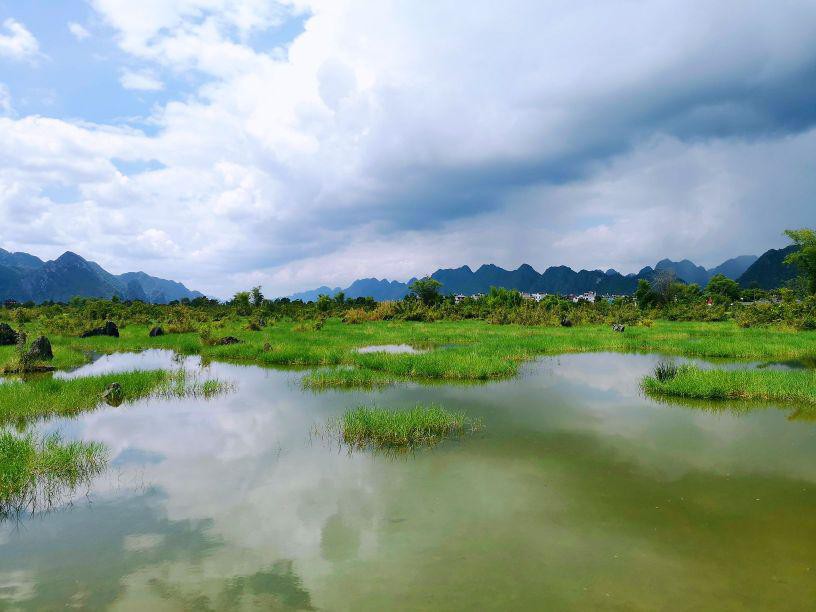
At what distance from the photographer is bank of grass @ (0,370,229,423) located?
455 inches

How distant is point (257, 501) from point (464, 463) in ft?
12.2

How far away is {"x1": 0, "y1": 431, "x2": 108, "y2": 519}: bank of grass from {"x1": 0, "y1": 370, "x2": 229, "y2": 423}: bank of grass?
11.0 feet

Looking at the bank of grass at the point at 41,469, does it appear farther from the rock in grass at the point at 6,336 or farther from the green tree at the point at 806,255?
the green tree at the point at 806,255

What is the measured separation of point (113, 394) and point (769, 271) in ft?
677

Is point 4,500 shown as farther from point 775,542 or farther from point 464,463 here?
point 775,542

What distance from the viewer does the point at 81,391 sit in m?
13.1

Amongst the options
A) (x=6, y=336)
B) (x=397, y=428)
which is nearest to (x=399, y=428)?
(x=397, y=428)

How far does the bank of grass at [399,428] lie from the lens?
30.5ft

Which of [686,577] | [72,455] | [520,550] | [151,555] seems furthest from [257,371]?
[686,577]

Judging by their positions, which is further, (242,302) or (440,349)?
(242,302)

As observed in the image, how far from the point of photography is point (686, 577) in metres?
4.75

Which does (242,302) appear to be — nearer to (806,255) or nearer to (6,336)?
(6,336)

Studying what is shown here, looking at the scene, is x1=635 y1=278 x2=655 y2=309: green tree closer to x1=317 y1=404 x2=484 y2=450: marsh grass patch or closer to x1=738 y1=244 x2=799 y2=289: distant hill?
x1=317 y1=404 x2=484 y2=450: marsh grass patch

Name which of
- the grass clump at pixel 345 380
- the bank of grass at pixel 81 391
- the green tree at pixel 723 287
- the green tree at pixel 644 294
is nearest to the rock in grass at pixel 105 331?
the bank of grass at pixel 81 391
